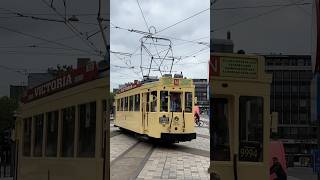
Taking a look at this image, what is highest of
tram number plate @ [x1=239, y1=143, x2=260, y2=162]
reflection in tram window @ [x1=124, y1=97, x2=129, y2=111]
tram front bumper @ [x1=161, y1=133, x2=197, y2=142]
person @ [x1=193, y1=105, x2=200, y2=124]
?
reflection in tram window @ [x1=124, y1=97, x2=129, y2=111]

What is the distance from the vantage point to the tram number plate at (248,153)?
2088 millimetres

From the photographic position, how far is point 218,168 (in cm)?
207

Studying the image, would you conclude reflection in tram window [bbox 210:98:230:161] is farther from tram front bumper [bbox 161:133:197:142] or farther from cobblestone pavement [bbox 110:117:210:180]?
tram front bumper [bbox 161:133:197:142]

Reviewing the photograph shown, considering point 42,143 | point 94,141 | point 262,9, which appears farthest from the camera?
point 42,143

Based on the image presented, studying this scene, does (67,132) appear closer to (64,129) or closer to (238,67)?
(64,129)

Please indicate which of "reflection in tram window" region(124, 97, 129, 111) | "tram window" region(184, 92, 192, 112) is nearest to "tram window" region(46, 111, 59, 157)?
"reflection in tram window" region(124, 97, 129, 111)

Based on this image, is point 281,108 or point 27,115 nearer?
point 281,108

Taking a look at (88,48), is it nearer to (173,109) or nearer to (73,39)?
(73,39)

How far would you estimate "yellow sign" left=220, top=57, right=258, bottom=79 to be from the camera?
Result: 206 cm

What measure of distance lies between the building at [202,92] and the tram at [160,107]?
1.1 inches

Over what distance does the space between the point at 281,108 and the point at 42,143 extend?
1.10m

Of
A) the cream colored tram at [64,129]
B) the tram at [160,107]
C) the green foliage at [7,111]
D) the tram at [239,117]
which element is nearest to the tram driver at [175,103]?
the tram at [160,107]

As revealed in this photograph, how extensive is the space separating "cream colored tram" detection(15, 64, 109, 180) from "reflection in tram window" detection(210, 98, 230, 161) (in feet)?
1.51

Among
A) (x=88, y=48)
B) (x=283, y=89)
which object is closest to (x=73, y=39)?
(x=88, y=48)
